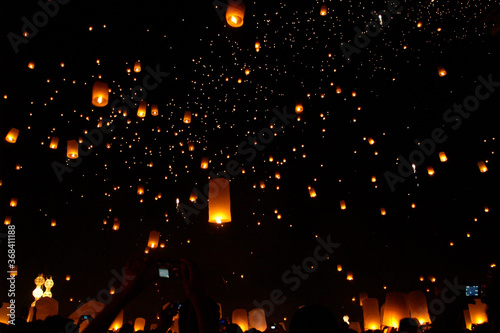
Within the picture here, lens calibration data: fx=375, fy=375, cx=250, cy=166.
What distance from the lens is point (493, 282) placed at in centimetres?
138

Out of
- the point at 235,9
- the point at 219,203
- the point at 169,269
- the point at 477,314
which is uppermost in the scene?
the point at 235,9

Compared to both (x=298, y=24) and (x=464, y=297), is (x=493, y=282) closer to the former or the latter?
(x=464, y=297)

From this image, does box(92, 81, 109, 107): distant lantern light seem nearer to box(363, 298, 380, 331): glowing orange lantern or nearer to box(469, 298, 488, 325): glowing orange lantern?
box(363, 298, 380, 331): glowing orange lantern

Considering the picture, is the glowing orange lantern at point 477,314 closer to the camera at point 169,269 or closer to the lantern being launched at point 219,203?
the lantern being launched at point 219,203

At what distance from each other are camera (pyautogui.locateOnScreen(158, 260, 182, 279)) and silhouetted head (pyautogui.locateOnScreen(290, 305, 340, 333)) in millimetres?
771

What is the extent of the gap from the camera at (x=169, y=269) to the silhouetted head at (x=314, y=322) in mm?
771

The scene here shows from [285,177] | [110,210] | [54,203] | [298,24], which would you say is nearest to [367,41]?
[298,24]

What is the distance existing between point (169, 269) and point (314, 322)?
873mm

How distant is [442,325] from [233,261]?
10.3m

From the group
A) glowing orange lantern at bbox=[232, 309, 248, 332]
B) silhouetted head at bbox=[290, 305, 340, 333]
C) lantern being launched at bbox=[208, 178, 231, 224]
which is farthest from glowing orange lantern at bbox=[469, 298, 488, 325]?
silhouetted head at bbox=[290, 305, 340, 333]

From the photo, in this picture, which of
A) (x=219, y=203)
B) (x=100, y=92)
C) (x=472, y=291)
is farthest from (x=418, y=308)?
(x=100, y=92)

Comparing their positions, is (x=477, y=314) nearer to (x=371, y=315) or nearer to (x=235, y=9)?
(x=371, y=315)

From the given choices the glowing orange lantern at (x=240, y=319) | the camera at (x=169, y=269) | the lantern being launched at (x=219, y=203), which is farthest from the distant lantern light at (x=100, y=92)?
the glowing orange lantern at (x=240, y=319)

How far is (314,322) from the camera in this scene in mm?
1089
